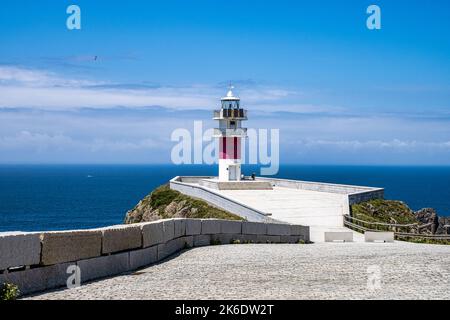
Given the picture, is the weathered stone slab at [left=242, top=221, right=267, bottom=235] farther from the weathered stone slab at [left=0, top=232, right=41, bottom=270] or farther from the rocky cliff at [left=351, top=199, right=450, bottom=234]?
the rocky cliff at [left=351, top=199, right=450, bottom=234]

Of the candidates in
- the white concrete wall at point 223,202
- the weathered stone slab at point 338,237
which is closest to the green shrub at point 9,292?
the weathered stone slab at point 338,237

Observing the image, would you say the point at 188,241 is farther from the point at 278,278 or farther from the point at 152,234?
the point at 278,278

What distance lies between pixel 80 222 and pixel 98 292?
76045 mm

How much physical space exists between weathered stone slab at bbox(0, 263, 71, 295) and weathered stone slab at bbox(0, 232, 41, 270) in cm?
16

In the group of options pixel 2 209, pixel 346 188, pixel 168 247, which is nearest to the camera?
pixel 168 247

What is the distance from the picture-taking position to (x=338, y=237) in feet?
83.0

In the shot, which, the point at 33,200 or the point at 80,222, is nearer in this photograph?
the point at 80,222

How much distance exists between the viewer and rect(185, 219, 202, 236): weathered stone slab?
17656 mm

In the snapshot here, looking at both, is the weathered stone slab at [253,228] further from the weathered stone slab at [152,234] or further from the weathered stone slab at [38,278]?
the weathered stone slab at [38,278]

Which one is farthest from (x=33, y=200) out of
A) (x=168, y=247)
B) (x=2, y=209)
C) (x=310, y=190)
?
(x=168, y=247)

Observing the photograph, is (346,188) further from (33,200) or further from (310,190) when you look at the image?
(33,200)

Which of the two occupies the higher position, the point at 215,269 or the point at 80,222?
the point at 215,269

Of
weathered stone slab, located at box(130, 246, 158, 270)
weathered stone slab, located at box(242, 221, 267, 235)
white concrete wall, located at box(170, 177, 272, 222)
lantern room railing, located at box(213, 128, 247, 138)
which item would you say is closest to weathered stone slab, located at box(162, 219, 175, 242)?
weathered stone slab, located at box(130, 246, 158, 270)
